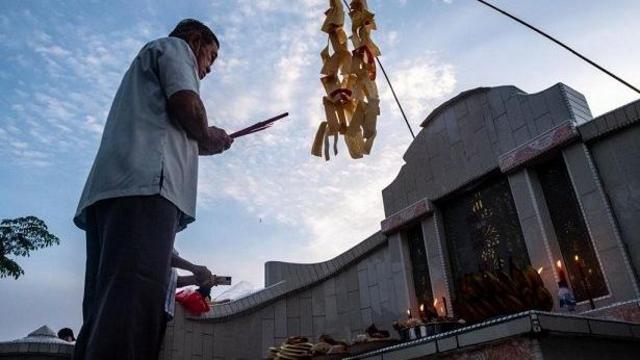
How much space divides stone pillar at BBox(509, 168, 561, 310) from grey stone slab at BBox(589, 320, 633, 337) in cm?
188

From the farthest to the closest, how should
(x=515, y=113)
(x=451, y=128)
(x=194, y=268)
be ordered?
(x=451, y=128) < (x=515, y=113) < (x=194, y=268)

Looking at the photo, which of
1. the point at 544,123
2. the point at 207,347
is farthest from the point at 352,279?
the point at 544,123

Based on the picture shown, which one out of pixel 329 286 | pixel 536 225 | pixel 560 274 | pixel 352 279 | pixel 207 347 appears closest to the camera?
pixel 560 274

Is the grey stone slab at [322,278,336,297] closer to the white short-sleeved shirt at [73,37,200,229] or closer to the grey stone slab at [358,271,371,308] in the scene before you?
the grey stone slab at [358,271,371,308]

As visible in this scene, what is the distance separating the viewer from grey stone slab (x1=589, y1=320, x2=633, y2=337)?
325 cm

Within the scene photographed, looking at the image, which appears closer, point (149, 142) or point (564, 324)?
point (149, 142)

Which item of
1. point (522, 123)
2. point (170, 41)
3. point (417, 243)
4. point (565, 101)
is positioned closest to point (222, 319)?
point (417, 243)

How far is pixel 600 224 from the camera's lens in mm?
5188

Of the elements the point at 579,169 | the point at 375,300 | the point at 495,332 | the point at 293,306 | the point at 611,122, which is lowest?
the point at 495,332

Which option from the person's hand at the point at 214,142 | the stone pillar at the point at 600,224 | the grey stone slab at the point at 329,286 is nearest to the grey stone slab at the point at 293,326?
the grey stone slab at the point at 329,286

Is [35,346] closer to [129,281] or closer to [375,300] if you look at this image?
[375,300]

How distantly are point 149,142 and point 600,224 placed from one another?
5.28 metres

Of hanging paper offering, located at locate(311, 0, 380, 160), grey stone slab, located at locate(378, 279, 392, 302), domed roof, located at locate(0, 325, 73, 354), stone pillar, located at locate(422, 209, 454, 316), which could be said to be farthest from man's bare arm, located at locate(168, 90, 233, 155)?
domed roof, located at locate(0, 325, 73, 354)

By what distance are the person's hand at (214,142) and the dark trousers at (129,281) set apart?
0.45 meters
